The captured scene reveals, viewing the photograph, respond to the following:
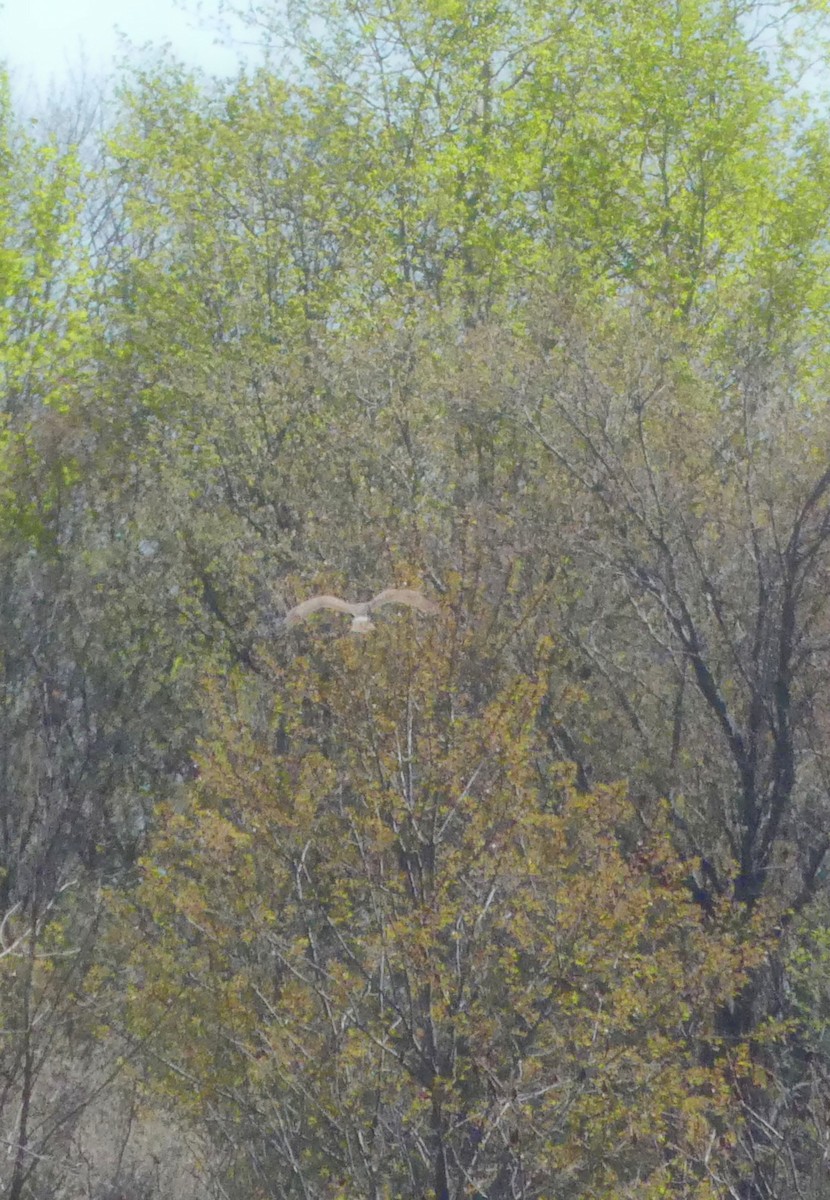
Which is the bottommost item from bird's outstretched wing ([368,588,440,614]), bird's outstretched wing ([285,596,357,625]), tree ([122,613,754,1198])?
tree ([122,613,754,1198])

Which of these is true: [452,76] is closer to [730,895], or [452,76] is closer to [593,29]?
[593,29]

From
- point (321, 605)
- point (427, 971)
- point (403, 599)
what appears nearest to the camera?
point (427, 971)

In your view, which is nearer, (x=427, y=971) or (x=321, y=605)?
(x=427, y=971)

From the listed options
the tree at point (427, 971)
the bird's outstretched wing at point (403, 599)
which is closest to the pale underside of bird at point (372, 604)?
the bird's outstretched wing at point (403, 599)

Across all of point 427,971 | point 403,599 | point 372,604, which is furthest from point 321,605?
point 427,971

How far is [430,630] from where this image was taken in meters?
11.8

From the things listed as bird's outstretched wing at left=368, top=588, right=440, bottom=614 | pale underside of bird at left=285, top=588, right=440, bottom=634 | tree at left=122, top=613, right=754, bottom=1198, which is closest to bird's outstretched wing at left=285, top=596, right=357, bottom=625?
pale underside of bird at left=285, top=588, right=440, bottom=634

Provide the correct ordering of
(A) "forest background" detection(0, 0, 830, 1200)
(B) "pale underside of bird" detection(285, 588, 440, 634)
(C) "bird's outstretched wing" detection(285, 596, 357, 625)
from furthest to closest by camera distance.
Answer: (C) "bird's outstretched wing" detection(285, 596, 357, 625)
(B) "pale underside of bird" detection(285, 588, 440, 634)
(A) "forest background" detection(0, 0, 830, 1200)

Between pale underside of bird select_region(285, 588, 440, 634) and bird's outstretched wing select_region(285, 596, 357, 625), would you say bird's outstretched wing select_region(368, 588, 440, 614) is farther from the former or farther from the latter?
bird's outstretched wing select_region(285, 596, 357, 625)

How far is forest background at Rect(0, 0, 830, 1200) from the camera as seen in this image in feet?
35.6

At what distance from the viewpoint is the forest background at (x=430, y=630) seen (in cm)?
1084

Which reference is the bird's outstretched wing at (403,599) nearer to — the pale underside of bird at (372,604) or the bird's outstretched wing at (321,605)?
the pale underside of bird at (372,604)

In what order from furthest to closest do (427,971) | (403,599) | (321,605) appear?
(321,605)
(403,599)
(427,971)

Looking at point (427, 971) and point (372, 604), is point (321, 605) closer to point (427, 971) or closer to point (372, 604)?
point (372, 604)
